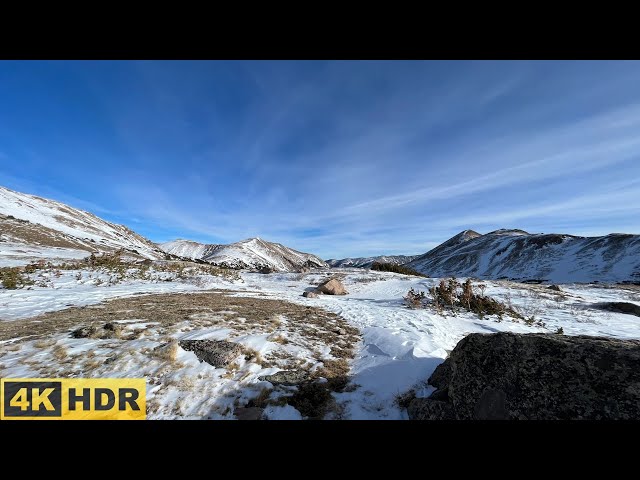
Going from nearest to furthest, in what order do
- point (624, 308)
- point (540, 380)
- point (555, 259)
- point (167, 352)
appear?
1. point (540, 380)
2. point (167, 352)
3. point (624, 308)
4. point (555, 259)

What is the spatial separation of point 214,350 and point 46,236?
56.7m

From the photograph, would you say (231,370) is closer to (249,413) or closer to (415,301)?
(249,413)

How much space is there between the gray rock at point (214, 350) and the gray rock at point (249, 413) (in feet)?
5.77

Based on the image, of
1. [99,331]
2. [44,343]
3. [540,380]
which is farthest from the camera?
[99,331]

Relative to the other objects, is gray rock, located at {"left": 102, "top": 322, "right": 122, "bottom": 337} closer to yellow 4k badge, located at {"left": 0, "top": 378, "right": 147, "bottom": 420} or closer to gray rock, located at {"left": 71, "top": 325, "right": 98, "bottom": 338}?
gray rock, located at {"left": 71, "top": 325, "right": 98, "bottom": 338}

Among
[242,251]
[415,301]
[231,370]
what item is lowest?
[415,301]

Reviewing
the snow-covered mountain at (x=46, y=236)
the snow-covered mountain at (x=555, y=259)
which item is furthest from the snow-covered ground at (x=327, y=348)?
the snow-covered mountain at (x=555, y=259)

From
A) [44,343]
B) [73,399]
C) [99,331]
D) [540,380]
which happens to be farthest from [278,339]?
[540,380]

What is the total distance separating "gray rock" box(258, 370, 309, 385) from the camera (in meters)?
5.59

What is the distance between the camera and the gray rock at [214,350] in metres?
6.16

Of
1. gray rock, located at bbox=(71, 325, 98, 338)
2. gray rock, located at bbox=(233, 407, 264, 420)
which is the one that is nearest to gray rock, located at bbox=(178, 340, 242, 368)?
gray rock, located at bbox=(233, 407, 264, 420)

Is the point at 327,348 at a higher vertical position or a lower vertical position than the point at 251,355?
lower

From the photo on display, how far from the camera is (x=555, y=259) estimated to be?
62219 mm
